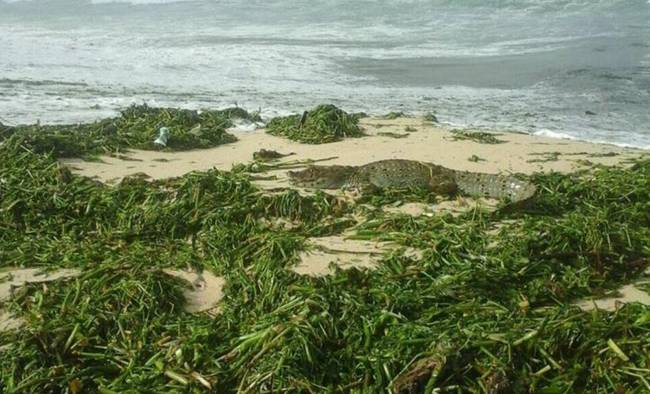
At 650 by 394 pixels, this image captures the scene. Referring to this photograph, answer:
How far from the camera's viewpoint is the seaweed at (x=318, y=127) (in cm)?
815

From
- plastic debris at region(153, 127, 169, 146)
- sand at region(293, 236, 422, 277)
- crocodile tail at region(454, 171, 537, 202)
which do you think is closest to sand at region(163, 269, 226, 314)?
sand at region(293, 236, 422, 277)

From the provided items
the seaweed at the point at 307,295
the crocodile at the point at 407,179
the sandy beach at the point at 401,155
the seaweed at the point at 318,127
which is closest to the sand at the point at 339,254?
the seaweed at the point at 307,295

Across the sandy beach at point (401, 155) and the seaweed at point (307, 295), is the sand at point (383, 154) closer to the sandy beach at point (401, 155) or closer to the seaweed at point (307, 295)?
the sandy beach at point (401, 155)

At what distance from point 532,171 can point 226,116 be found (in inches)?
174

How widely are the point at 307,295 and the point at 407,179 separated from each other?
2.43 m

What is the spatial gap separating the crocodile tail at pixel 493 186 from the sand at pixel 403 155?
11 cm

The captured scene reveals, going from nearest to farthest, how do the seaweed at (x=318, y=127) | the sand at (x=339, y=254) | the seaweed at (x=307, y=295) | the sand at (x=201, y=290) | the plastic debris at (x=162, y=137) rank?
the seaweed at (x=307, y=295) → the sand at (x=201, y=290) → the sand at (x=339, y=254) → the plastic debris at (x=162, y=137) → the seaweed at (x=318, y=127)

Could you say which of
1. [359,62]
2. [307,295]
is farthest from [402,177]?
[359,62]

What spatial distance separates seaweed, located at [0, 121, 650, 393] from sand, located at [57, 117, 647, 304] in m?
0.70

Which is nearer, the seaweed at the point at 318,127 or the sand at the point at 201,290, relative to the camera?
the sand at the point at 201,290

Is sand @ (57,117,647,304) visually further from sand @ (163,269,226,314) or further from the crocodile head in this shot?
sand @ (163,269,226,314)

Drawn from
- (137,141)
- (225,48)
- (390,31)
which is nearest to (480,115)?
(137,141)

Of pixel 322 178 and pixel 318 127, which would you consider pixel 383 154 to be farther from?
pixel 322 178

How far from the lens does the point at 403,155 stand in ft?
24.6
